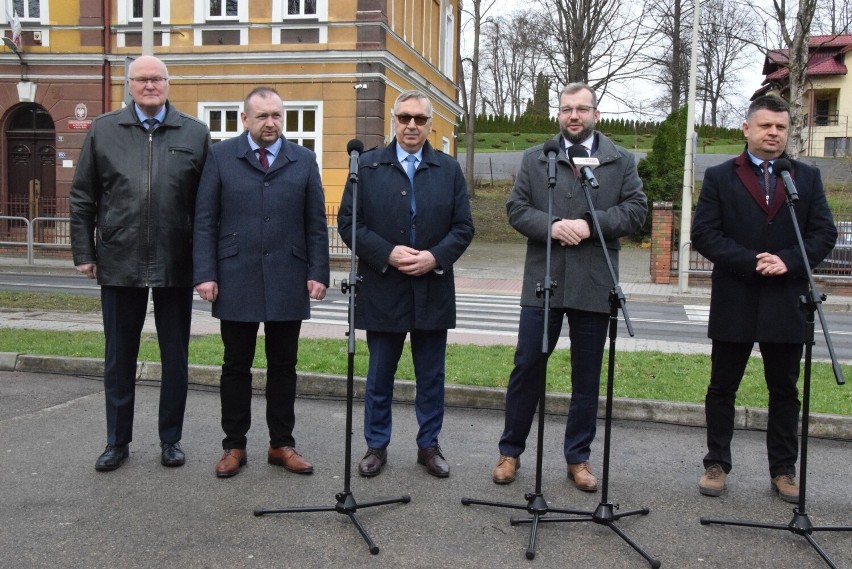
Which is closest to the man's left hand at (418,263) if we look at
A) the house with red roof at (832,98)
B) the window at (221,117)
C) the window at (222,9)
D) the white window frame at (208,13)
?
the window at (221,117)

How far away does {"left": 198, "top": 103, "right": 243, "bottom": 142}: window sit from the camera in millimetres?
23766

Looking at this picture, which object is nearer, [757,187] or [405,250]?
[757,187]

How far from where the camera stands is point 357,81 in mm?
22938

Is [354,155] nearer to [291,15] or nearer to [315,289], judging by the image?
[315,289]

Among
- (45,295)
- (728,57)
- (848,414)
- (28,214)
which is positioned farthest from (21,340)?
(728,57)

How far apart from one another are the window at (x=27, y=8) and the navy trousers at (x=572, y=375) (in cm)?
2364

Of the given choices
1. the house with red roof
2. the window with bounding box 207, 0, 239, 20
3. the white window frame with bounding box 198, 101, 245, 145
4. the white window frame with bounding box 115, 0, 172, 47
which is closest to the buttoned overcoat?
the white window frame with bounding box 198, 101, 245, 145

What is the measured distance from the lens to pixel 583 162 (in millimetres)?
4488

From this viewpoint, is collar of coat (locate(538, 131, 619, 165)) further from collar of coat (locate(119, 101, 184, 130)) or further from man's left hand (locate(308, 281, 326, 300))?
collar of coat (locate(119, 101, 184, 130))

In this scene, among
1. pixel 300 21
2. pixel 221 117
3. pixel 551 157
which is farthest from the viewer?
→ pixel 221 117

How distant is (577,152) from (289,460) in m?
2.48

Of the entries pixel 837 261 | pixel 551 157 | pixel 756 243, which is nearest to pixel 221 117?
pixel 837 261

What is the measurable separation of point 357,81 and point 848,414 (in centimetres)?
1851

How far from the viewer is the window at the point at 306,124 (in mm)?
23438
